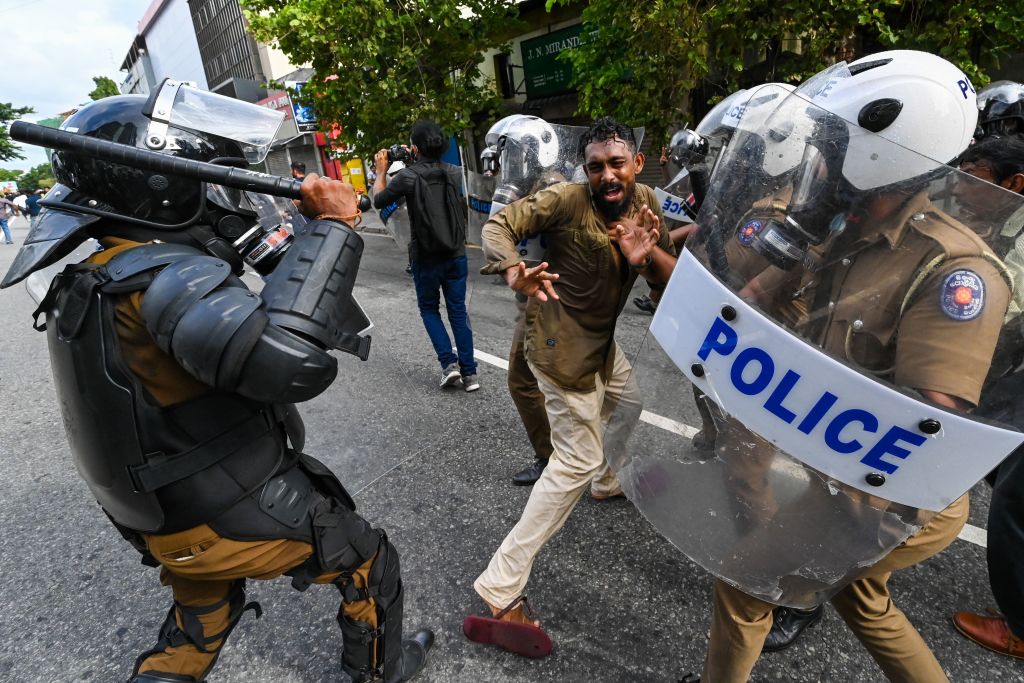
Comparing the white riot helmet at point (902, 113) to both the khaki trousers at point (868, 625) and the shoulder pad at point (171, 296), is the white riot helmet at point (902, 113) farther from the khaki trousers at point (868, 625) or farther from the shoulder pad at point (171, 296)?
the shoulder pad at point (171, 296)

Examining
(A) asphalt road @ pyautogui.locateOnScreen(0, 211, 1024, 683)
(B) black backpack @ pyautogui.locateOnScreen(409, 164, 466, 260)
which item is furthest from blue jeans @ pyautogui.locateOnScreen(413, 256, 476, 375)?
(A) asphalt road @ pyautogui.locateOnScreen(0, 211, 1024, 683)

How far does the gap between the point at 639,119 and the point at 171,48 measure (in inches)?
1737

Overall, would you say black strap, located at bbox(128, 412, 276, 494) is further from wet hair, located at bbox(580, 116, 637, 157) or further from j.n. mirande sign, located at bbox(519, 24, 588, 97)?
j.n. mirande sign, located at bbox(519, 24, 588, 97)

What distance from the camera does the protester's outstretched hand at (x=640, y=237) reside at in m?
1.84

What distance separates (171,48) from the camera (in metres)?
38.4

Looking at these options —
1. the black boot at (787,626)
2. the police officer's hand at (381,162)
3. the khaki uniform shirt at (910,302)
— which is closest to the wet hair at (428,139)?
the police officer's hand at (381,162)

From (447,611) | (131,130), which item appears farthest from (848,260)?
(447,611)

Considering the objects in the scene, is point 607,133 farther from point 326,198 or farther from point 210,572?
point 210,572

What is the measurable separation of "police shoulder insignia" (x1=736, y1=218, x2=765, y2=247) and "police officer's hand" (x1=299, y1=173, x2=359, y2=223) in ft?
3.11

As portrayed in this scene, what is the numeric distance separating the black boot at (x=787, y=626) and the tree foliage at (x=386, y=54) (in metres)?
8.37

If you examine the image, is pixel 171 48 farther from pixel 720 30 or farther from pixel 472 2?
pixel 720 30

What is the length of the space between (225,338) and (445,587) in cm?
161

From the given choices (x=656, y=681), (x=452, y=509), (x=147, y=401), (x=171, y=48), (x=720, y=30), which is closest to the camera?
(x=147, y=401)

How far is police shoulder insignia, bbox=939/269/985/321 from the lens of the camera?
104 centimetres
